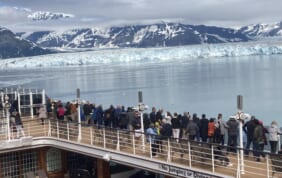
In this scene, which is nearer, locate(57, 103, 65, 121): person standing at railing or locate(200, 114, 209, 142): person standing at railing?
locate(200, 114, 209, 142): person standing at railing

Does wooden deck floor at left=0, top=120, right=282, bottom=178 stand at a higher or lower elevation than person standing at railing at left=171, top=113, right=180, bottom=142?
lower

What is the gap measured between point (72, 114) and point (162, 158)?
618cm

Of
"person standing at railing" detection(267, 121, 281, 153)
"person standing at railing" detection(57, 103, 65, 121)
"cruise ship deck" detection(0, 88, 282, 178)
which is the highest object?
"person standing at railing" detection(57, 103, 65, 121)

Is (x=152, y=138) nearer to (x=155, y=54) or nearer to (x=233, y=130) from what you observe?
(x=233, y=130)

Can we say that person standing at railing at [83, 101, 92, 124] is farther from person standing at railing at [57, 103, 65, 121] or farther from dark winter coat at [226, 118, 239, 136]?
dark winter coat at [226, 118, 239, 136]

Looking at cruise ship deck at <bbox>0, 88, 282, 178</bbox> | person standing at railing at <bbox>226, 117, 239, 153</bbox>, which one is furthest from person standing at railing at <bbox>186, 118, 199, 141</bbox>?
person standing at railing at <bbox>226, 117, 239, 153</bbox>

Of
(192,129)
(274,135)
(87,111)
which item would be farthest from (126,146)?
(87,111)

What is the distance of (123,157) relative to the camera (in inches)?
546

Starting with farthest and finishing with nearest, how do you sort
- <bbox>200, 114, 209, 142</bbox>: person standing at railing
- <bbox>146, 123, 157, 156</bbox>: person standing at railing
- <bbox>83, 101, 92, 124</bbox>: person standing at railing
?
<bbox>83, 101, 92, 124</bbox>: person standing at railing < <bbox>200, 114, 209, 142</bbox>: person standing at railing < <bbox>146, 123, 157, 156</bbox>: person standing at railing

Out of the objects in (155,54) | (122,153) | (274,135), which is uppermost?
(155,54)

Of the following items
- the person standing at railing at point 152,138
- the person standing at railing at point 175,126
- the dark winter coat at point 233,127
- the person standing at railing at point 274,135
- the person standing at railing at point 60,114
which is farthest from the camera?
the person standing at railing at point 60,114

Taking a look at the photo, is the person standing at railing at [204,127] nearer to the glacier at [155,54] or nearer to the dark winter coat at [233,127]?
the dark winter coat at [233,127]

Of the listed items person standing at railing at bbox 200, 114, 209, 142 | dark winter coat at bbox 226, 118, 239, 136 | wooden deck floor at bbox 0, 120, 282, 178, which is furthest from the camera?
person standing at railing at bbox 200, 114, 209, 142

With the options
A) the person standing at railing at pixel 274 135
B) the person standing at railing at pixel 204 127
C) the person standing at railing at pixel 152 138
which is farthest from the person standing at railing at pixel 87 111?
the person standing at railing at pixel 274 135
